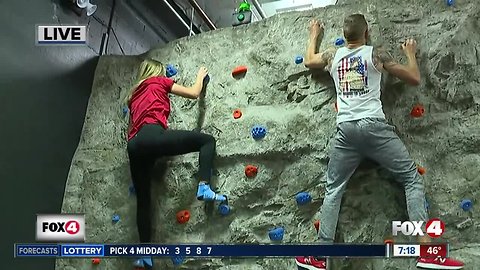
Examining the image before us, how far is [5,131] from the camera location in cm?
181

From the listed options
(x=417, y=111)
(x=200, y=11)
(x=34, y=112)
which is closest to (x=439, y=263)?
(x=417, y=111)

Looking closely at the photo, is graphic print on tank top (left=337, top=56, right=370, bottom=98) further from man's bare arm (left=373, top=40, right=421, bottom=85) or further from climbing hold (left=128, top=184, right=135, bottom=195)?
climbing hold (left=128, top=184, right=135, bottom=195)

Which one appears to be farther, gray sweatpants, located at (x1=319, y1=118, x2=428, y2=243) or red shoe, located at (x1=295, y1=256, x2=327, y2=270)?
gray sweatpants, located at (x1=319, y1=118, x2=428, y2=243)

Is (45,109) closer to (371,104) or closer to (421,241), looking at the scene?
(371,104)

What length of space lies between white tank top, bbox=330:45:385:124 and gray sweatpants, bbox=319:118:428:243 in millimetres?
28

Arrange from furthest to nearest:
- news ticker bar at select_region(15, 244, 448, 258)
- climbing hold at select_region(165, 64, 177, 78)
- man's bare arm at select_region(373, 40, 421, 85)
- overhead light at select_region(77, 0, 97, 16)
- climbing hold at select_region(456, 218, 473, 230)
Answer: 1. climbing hold at select_region(165, 64, 177, 78)
2. overhead light at select_region(77, 0, 97, 16)
3. man's bare arm at select_region(373, 40, 421, 85)
4. climbing hold at select_region(456, 218, 473, 230)
5. news ticker bar at select_region(15, 244, 448, 258)

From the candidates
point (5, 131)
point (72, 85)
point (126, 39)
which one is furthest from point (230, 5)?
point (5, 131)

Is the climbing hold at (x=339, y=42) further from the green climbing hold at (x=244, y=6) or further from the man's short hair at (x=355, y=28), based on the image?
the green climbing hold at (x=244, y=6)

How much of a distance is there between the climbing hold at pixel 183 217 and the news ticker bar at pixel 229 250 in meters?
0.46

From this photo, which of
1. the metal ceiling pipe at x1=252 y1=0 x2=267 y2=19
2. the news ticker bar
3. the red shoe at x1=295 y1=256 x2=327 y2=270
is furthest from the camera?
the metal ceiling pipe at x1=252 y1=0 x2=267 y2=19

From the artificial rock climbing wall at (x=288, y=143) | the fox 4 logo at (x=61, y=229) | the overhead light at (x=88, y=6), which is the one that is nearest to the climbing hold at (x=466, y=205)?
the artificial rock climbing wall at (x=288, y=143)

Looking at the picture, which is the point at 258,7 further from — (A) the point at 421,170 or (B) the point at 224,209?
(A) the point at 421,170

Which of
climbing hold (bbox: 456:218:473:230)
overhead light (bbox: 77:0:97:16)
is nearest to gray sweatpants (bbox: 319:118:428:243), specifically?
climbing hold (bbox: 456:218:473:230)

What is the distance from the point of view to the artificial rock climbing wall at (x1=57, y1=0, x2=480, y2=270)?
1842mm
